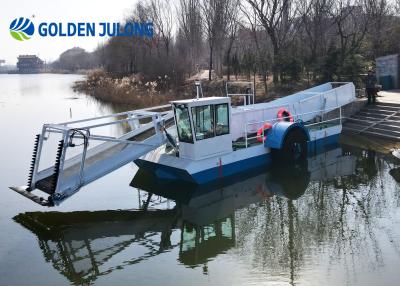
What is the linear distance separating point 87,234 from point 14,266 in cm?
172

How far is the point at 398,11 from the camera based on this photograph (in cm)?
3353

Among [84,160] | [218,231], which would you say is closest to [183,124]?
[84,160]

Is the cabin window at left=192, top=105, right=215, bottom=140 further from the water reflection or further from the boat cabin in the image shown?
the water reflection

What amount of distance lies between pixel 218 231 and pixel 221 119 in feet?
11.9

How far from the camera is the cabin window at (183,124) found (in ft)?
36.9

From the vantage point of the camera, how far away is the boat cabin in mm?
11195

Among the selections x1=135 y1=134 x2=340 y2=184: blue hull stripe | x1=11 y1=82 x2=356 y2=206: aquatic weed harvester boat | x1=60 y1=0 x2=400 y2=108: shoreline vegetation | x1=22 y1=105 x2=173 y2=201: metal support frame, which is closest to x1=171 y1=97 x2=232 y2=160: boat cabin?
x1=11 y1=82 x2=356 y2=206: aquatic weed harvester boat

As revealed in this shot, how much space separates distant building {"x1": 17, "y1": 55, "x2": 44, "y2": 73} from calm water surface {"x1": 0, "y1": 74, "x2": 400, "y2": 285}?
181290 millimetres

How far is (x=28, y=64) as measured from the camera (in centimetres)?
18075

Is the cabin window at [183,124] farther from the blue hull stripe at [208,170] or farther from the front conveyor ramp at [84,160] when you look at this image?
the blue hull stripe at [208,170]

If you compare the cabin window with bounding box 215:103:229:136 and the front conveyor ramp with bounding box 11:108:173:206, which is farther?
the cabin window with bounding box 215:103:229:136

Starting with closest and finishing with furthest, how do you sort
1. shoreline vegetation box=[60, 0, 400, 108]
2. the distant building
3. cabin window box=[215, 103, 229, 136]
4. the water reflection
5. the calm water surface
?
the calm water surface, the water reflection, cabin window box=[215, 103, 229, 136], shoreline vegetation box=[60, 0, 400, 108], the distant building

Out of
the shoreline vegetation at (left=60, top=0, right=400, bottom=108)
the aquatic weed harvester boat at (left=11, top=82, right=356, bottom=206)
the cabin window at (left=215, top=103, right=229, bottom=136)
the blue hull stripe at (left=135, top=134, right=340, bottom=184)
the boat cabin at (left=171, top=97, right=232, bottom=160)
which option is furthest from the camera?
the shoreline vegetation at (left=60, top=0, right=400, bottom=108)

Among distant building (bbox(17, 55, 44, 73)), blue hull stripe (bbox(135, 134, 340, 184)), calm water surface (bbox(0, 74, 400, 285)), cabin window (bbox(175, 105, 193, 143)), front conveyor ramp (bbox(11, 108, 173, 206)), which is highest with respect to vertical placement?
distant building (bbox(17, 55, 44, 73))
